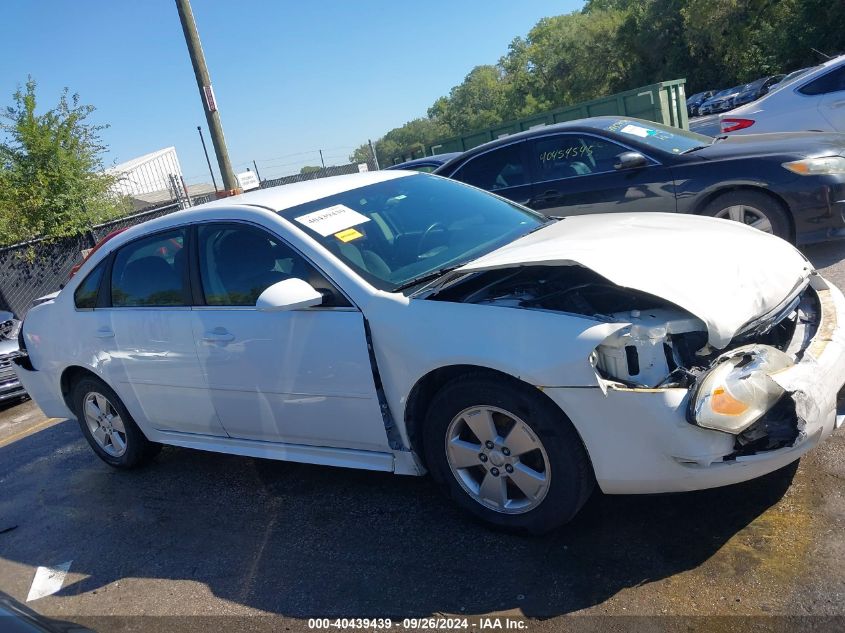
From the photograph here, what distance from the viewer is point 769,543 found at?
2783 mm

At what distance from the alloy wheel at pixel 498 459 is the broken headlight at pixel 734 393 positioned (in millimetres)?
636

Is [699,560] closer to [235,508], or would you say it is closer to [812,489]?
[812,489]

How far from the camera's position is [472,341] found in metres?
2.89

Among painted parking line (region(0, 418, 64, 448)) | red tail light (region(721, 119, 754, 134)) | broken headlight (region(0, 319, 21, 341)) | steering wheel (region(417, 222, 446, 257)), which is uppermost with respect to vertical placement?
steering wheel (region(417, 222, 446, 257))

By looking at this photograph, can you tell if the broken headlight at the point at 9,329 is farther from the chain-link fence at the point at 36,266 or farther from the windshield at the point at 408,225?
the windshield at the point at 408,225

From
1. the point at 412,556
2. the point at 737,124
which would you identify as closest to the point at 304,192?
the point at 412,556

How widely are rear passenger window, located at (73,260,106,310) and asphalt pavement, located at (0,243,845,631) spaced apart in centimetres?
129

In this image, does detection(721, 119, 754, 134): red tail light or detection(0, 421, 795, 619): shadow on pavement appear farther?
detection(721, 119, 754, 134): red tail light

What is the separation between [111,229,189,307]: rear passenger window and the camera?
4137 mm

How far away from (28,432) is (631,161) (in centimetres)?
601

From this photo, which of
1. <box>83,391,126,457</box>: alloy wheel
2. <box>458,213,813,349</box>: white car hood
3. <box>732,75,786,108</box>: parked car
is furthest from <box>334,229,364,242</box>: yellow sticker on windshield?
<box>732,75,786,108</box>: parked car

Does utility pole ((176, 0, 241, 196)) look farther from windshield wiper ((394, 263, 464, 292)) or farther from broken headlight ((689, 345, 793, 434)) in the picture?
broken headlight ((689, 345, 793, 434))

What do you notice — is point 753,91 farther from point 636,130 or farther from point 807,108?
point 636,130

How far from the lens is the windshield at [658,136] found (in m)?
6.55
